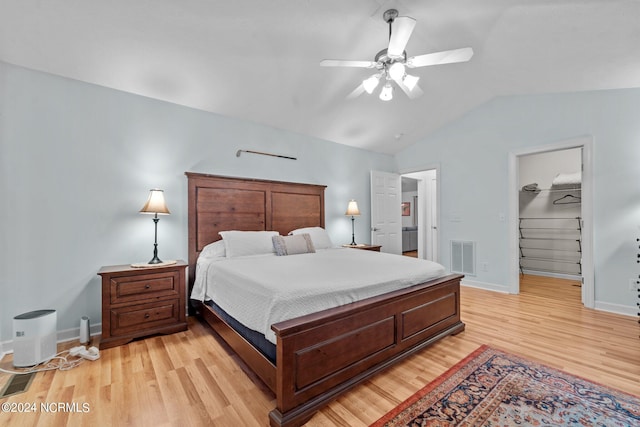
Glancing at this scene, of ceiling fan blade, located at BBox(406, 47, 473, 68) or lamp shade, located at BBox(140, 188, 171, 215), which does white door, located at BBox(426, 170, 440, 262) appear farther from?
lamp shade, located at BBox(140, 188, 171, 215)

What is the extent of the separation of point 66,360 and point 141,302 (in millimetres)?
641

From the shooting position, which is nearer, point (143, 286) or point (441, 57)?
point (441, 57)

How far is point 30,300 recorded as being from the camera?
8.20 feet

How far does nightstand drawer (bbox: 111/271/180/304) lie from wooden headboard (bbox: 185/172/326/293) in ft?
1.71

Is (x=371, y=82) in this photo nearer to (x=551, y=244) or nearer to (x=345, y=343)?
(x=345, y=343)

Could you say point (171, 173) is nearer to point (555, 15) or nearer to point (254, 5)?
point (254, 5)

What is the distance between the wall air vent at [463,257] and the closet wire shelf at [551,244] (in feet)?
6.34

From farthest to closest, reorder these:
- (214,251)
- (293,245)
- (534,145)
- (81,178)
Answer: (534,145), (293,245), (214,251), (81,178)

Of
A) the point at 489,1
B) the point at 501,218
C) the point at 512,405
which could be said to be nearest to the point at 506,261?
the point at 501,218

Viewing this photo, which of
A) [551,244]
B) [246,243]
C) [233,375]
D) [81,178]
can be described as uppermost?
[81,178]

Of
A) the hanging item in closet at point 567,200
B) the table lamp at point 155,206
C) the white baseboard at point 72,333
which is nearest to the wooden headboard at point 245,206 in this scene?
the table lamp at point 155,206

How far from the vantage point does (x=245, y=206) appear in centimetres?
375

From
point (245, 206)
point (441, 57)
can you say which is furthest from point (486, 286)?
point (245, 206)

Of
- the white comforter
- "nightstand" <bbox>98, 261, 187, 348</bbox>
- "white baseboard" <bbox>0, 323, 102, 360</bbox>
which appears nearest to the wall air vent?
the white comforter
